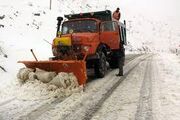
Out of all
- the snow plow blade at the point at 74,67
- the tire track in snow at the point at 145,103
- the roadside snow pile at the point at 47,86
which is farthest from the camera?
the snow plow blade at the point at 74,67

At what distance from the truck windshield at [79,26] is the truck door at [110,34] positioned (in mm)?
411

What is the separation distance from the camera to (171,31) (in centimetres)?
5444

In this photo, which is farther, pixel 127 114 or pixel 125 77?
pixel 125 77

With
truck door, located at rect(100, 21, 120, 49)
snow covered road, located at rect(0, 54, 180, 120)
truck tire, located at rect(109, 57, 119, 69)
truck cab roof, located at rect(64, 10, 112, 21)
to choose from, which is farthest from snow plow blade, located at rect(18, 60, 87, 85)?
→ truck tire, located at rect(109, 57, 119, 69)

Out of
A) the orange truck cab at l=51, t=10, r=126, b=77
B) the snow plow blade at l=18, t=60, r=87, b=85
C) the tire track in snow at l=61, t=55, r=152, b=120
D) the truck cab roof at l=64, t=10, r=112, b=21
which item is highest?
the truck cab roof at l=64, t=10, r=112, b=21

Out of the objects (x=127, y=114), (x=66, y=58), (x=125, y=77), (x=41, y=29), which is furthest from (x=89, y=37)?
(x=41, y=29)

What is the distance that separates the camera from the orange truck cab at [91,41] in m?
11.5

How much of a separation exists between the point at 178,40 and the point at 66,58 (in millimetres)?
40647

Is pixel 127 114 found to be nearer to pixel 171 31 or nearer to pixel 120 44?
pixel 120 44

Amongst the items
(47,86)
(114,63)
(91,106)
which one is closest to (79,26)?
(114,63)

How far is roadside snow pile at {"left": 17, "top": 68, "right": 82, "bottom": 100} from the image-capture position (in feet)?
30.4

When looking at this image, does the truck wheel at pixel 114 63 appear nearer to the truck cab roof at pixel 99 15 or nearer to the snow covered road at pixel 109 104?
the truck cab roof at pixel 99 15

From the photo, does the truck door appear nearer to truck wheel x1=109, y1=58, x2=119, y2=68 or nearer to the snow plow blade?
truck wheel x1=109, y1=58, x2=119, y2=68

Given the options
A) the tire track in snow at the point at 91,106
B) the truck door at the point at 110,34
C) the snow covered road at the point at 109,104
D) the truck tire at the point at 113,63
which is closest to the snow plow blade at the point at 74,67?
the snow covered road at the point at 109,104
